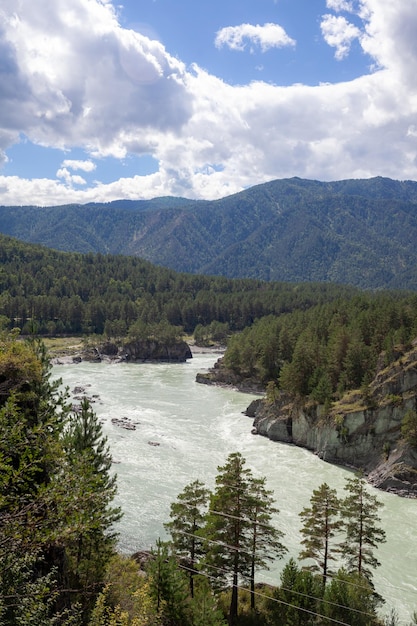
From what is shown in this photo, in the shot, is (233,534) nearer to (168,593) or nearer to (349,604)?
(168,593)

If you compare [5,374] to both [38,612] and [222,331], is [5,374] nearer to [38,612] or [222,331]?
[38,612]

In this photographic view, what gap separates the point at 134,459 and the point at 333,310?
2307 inches

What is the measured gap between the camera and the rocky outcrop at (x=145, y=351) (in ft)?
452

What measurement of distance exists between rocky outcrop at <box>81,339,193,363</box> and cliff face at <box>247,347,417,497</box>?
82389mm

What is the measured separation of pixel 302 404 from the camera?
63125 millimetres

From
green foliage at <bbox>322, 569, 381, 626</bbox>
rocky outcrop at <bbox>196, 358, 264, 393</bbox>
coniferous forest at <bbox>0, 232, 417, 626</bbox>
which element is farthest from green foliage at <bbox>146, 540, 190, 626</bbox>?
rocky outcrop at <bbox>196, 358, 264, 393</bbox>

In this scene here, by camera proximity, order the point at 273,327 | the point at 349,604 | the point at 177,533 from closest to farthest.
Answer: the point at 349,604 < the point at 177,533 < the point at 273,327

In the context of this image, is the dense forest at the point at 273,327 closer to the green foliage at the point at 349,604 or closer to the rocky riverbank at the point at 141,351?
the rocky riverbank at the point at 141,351

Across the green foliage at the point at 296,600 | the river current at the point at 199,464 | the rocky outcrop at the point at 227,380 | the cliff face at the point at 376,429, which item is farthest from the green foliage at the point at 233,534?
the rocky outcrop at the point at 227,380

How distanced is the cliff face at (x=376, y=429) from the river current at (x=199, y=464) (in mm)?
2147

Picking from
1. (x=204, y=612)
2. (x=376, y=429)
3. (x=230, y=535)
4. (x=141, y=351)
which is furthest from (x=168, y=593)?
(x=141, y=351)

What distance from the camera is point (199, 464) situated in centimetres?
5291

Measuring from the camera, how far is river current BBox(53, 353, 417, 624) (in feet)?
116

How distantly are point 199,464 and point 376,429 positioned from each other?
20407 mm
